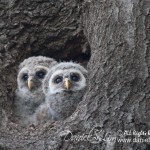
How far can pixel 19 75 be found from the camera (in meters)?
5.11

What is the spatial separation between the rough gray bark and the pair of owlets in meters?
0.36

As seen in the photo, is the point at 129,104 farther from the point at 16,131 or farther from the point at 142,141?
the point at 16,131

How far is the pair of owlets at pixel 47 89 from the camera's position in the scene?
4.50m

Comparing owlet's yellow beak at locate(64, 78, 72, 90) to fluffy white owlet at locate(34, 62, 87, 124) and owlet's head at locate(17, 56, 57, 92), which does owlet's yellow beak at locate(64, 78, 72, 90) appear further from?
owlet's head at locate(17, 56, 57, 92)

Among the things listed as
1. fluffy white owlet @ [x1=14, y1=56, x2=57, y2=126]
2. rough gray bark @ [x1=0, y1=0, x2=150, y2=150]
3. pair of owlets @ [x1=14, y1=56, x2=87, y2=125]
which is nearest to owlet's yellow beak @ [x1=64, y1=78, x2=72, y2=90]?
pair of owlets @ [x1=14, y1=56, x2=87, y2=125]

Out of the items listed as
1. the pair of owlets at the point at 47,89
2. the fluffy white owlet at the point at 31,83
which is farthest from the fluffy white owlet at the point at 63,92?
the fluffy white owlet at the point at 31,83

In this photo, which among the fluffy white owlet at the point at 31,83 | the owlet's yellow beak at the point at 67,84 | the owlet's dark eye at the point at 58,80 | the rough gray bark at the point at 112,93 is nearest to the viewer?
the rough gray bark at the point at 112,93

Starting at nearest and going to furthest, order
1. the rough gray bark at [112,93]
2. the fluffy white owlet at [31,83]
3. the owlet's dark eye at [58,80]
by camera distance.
→ the rough gray bark at [112,93]
the owlet's dark eye at [58,80]
the fluffy white owlet at [31,83]

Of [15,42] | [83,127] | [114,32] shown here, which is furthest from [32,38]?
[83,127]

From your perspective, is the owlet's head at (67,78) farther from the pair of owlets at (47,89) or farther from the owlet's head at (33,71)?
the owlet's head at (33,71)

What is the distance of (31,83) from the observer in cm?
501

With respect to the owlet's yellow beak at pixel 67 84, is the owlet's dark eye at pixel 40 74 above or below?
above

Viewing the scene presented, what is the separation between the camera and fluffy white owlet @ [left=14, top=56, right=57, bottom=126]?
198 inches

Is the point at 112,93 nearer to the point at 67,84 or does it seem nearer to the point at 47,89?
the point at 67,84
